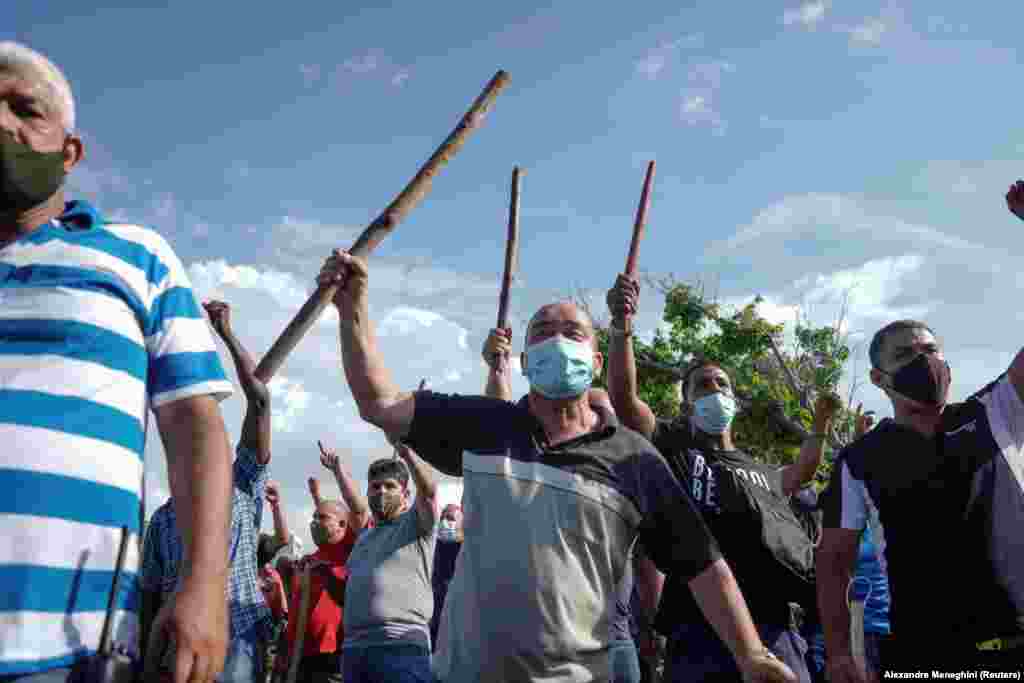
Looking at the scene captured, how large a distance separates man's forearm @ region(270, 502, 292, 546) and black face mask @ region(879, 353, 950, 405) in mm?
6802

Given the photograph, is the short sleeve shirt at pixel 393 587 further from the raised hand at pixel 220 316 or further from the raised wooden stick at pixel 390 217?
the raised wooden stick at pixel 390 217

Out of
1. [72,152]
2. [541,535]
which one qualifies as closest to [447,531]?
[541,535]

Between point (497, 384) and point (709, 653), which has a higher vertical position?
point (497, 384)

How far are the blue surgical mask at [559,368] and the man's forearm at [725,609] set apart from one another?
0.85 m

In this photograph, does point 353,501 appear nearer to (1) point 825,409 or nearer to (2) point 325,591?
(2) point 325,591

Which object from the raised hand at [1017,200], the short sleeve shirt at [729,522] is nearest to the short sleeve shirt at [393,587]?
the short sleeve shirt at [729,522]

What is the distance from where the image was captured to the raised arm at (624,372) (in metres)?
4.84

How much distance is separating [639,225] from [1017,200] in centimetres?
193

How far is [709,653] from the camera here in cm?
404

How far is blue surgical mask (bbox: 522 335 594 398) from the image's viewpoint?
12.5ft

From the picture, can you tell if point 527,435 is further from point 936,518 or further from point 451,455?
point 936,518

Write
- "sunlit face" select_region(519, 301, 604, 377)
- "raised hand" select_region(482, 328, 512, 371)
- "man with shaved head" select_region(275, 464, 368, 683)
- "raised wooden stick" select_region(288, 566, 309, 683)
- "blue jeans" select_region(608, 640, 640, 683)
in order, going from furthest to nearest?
1. "man with shaved head" select_region(275, 464, 368, 683)
2. "raised wooden stick" select_region(288, 566, 309, 683)
3. "blue jeans" select_region(608, 640, 640, 683)
4. "raised hand" select_region(482, 328, 512, 371)
5. "sunlit face" select_region(519, 301, 604, 377)

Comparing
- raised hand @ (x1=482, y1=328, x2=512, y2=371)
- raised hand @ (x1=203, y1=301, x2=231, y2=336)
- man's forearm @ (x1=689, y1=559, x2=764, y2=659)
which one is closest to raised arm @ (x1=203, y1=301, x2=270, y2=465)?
raised hand @ (x1=203, y1=301, x2=231, y2=336)

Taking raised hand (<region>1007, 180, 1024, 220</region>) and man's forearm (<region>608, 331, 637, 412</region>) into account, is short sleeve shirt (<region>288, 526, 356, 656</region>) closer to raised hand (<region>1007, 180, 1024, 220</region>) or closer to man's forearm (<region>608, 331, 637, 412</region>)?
man's forearm (<region>608, 331, 637, 412</region>)
